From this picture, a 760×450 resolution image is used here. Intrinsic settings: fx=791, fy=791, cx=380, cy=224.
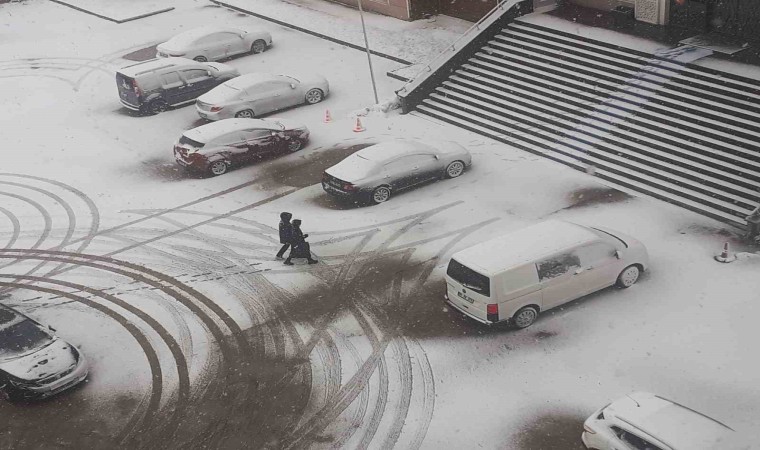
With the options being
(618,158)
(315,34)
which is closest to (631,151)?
(618,158)

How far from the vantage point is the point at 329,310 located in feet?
52.4

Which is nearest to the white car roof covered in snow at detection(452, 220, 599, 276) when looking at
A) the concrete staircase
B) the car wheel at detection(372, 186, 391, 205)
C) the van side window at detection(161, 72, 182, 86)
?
the concrete staircase

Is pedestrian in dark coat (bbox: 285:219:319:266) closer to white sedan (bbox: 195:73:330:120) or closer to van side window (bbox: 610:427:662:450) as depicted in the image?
van side window (bbox: 610:427:662:450)

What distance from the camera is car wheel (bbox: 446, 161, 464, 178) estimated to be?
20.5 metres

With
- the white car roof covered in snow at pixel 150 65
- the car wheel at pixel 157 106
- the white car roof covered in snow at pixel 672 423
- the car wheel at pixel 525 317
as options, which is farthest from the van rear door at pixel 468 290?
the white car roof covered in snow at pixel 150 65

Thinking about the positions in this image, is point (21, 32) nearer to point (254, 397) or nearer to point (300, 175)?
point (300, 175)

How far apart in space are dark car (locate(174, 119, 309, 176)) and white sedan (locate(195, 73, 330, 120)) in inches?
78.6

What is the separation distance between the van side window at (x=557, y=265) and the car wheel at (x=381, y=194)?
605cm

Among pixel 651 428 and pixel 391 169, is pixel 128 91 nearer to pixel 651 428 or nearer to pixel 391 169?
pixel 391 169

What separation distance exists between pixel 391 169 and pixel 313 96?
7239mm

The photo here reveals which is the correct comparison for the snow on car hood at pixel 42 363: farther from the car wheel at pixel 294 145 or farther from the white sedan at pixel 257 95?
the white sedan at pixel 257 95

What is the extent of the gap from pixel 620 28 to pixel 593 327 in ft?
41.0

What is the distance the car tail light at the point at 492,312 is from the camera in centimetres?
1441

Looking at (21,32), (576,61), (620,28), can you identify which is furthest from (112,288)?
(21,32)
